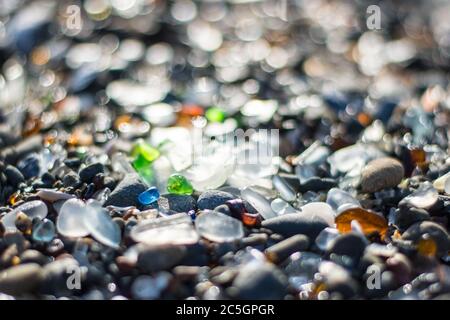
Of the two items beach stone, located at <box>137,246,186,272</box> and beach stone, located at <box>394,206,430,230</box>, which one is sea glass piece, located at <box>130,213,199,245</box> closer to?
beach stone, located at <box>137,246,186,272</box>

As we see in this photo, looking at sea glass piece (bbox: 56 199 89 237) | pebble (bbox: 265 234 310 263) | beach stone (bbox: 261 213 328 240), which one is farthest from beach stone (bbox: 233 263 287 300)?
sea glass piece (bbox: 56 199 89 237)

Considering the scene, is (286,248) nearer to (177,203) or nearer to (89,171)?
(177,203)

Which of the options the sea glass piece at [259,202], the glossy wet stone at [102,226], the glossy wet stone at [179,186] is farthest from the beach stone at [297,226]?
the glossy wet stone at [102,226]

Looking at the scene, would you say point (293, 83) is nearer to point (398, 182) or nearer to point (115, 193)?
point (398, 182)

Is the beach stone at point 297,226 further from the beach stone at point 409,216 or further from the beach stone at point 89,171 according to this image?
the beach stone at point 89,171

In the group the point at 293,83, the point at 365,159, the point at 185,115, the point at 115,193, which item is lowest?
the point at 115,193

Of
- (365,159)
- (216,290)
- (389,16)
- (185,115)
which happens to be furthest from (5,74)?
(389,16)
